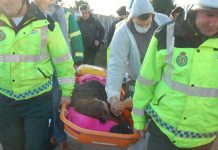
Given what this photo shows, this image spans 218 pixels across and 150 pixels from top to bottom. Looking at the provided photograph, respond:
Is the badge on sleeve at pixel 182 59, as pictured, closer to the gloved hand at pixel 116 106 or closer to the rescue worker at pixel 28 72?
the gloved hand at pixel 116 106

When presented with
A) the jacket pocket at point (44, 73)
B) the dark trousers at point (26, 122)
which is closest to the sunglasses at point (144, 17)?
the jacket pocket at point (44, 73)

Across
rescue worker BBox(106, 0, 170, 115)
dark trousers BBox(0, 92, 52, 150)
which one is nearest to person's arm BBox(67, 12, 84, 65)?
rescue worker BBox(106, 0, 170, 115)

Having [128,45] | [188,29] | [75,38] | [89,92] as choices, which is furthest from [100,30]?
[188,29]

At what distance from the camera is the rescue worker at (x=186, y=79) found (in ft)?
9.71

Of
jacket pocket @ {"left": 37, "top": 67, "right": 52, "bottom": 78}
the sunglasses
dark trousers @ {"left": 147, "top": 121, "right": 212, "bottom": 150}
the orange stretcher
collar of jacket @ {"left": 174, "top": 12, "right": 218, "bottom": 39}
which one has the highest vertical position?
collar of jacket @ {"left": 174, "top": 12, "right": 218, "bottom": 39}

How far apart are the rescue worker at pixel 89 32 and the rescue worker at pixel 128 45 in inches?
233

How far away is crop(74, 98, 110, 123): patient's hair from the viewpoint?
4.05 meters

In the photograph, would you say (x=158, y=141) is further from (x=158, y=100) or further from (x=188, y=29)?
(x=188, y=29)

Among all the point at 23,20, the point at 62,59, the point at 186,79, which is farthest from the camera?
the point at 62,59

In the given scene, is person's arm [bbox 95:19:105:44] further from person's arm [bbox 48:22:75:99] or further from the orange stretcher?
the orange stretcher

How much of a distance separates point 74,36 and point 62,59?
59.0 inches

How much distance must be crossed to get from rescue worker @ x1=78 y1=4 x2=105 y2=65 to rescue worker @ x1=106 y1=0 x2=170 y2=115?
19.4 feet

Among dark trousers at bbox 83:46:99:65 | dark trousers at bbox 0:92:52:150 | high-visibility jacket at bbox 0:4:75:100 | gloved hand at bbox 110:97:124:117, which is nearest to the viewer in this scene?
high-visibility jacket at bbox 0:4:75:100

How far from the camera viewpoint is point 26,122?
13.2 ft
